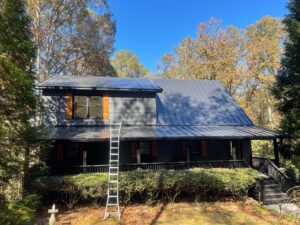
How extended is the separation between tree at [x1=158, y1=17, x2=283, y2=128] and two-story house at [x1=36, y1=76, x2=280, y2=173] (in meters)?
13.0

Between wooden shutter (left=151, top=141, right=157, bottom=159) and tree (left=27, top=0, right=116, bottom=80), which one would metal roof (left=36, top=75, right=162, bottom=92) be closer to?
wooden shutter (left=151, top=141, right=157, bottom=159)

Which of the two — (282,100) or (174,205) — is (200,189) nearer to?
(174,205)

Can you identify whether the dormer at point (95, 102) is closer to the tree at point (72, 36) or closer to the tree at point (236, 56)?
the tree at point (72, 36)

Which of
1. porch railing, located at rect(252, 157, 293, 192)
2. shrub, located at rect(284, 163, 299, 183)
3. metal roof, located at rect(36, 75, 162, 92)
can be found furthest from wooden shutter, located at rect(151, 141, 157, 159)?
shrub, located at rect(284, 163, 299, 183)

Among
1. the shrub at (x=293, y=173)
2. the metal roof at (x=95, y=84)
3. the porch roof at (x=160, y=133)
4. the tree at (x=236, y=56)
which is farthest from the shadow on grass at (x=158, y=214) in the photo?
the tree at (x=236, y=56)

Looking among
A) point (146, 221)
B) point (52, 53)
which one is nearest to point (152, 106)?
point (146, 221)

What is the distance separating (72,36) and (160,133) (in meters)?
18.4

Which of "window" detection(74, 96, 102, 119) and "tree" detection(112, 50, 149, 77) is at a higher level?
"tree" detection(112, 50, 149, 77)

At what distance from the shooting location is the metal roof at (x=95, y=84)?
12635mm

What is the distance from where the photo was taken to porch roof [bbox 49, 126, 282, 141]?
1072 centimetres

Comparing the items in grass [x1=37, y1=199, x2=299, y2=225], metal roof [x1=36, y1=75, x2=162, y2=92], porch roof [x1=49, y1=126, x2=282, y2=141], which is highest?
metal roof [x1=36, y1=75, x2=162, y2=92]

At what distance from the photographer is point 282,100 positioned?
13781 millimetres

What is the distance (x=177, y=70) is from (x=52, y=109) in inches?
893

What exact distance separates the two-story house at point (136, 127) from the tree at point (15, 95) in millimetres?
2945
